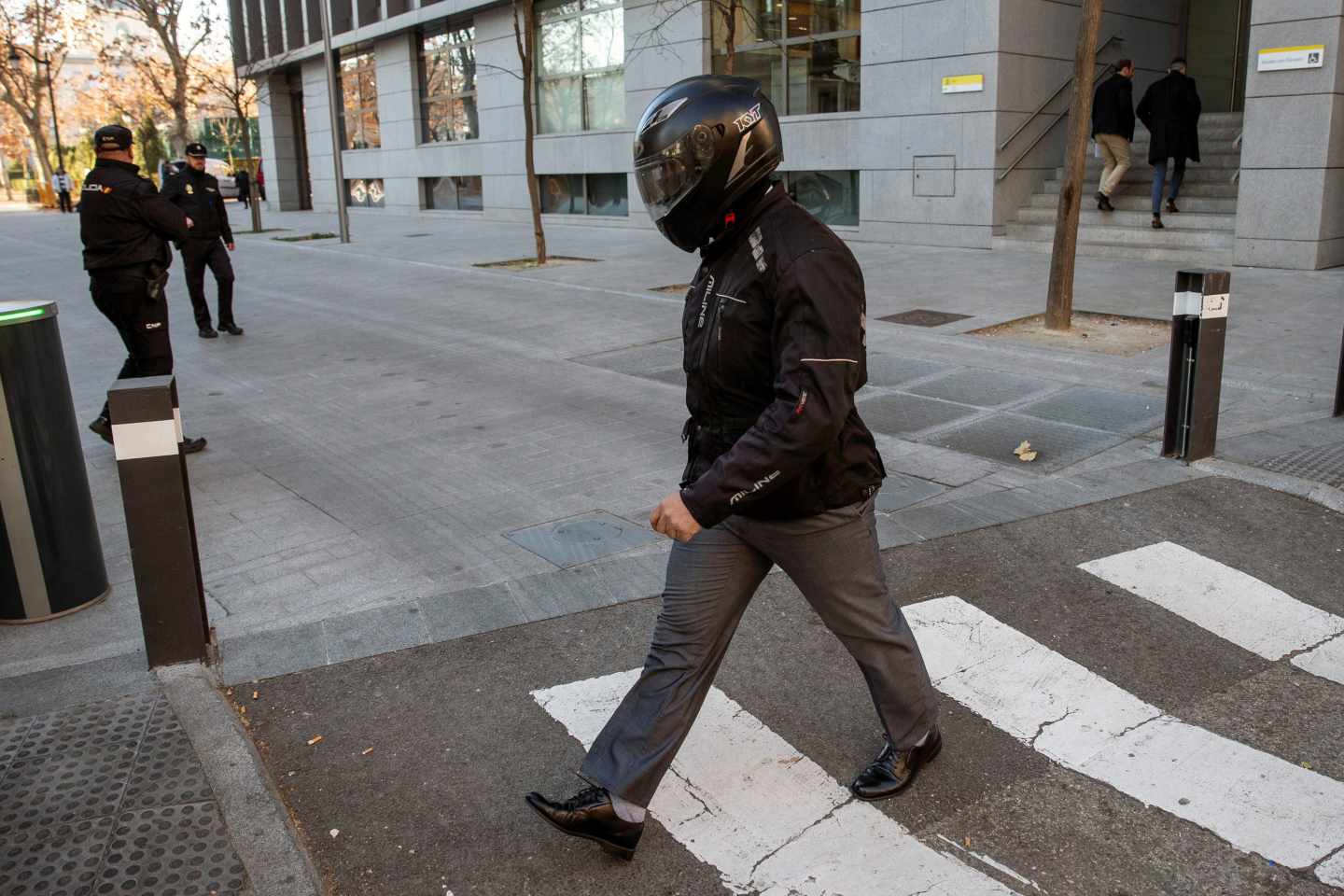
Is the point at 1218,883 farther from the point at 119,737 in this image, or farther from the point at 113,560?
the point at 113,560

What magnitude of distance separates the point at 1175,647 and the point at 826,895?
2.10 m

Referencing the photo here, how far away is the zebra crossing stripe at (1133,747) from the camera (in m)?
3.22

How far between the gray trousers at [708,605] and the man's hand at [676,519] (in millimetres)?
293

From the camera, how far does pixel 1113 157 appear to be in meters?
16.0

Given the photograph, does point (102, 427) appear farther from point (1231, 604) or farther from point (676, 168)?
point (1231, 604)

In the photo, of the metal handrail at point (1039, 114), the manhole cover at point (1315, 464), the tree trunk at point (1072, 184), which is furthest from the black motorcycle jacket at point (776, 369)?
the metal handrail at point (1039, 114)

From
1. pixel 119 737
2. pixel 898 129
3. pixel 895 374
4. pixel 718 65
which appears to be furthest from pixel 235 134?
pixel 119 737

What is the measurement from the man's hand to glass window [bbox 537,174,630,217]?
22331 millimetres

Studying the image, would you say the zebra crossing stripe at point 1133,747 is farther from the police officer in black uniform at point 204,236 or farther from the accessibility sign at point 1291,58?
the accessibility sign at point 1291,58

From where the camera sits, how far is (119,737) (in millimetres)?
3676

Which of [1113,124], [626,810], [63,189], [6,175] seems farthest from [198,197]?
[6,175]

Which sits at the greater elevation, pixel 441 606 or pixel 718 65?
pixel 718 65

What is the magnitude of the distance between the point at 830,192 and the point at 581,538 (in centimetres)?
1536

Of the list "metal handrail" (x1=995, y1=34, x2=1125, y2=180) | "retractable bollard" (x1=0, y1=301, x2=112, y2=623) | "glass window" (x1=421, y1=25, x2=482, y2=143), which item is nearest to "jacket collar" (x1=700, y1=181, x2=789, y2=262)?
"retractable bollard" (x1=0, y1=301, x2=112, y2=623)
